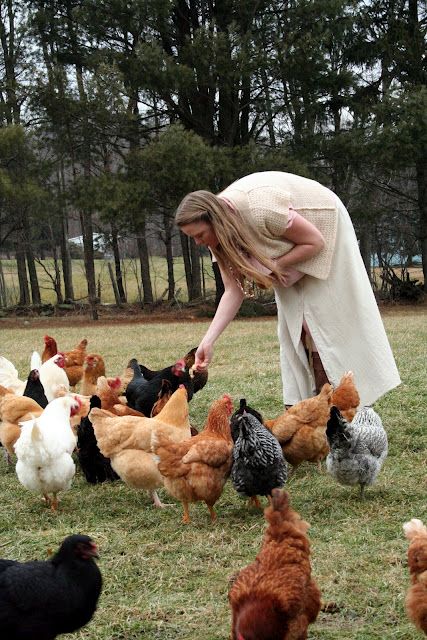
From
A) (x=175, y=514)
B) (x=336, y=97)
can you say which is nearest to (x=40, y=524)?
(x=175, y=514)

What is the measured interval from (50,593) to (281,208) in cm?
234

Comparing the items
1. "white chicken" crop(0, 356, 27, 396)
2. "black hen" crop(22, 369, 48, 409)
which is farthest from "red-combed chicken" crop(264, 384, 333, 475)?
"white chicken" crop(0, 356, 27, 396)

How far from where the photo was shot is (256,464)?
446cm

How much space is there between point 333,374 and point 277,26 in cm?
1623

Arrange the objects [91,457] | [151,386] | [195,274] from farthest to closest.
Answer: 1. [195,274]
2. [151,386]
3. [91,457]

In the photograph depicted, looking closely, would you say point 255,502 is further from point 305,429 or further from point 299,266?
point 299,266

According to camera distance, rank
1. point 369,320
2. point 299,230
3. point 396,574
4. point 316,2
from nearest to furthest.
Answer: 1. point 396,574
2. point 299,230
3. point 369,320
4. point 316,2

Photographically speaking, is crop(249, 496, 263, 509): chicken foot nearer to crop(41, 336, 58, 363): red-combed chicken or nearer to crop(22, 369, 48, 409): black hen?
crop(22, 369, 48, 409): black hen

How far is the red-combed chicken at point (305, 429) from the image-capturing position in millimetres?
4953

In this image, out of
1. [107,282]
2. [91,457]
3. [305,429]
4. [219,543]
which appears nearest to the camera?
[219,543]

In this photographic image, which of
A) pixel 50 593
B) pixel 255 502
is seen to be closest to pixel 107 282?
pixel 255 502

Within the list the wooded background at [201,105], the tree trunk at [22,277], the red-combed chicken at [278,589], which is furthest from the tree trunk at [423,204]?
the red-combed chicken at [278,589]

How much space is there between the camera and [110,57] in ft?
61.7

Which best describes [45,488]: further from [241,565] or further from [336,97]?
[336,97]
